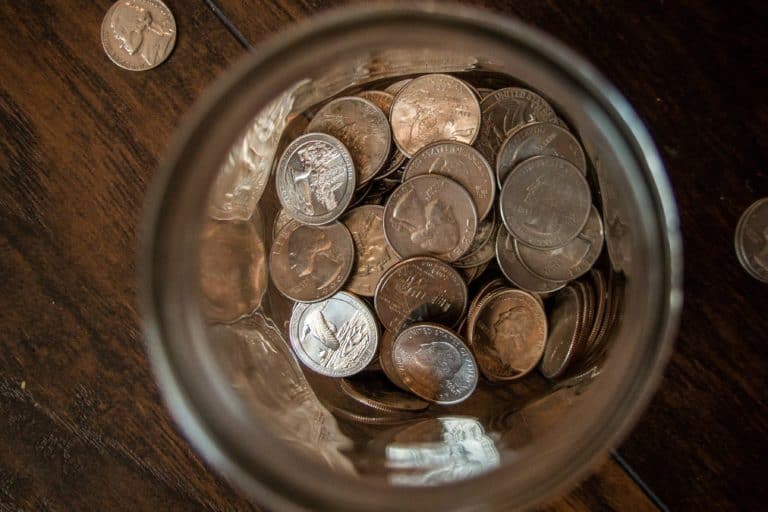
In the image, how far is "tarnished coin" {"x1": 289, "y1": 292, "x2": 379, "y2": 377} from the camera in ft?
1.62

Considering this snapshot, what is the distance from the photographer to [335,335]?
496 millimetres

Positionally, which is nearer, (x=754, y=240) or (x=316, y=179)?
(x=316, y=179)

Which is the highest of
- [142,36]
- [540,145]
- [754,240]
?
[142,36]

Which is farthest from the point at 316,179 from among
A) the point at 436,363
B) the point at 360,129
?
the point at 436,363

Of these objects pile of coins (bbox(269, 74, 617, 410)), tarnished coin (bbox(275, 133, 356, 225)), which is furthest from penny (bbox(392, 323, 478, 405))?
tarnished coin (bbox(275, 133, 356, 225))

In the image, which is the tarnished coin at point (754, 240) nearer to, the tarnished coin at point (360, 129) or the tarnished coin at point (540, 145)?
the tarnished coin at point (540, 145)

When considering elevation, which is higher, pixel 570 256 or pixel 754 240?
pixel 570 256

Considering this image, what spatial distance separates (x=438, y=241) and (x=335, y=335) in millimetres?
110

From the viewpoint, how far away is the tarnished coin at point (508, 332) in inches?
19.3

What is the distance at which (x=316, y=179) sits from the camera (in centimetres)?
47

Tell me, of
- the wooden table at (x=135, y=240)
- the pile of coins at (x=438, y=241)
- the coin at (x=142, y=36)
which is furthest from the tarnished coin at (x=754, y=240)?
the coin at (x=142, y=36)

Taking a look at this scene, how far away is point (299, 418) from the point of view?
1.46ft

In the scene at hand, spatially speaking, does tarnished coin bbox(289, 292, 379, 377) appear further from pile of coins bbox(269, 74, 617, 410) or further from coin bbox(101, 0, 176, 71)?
coin bbox(101, 0, 176, 71)

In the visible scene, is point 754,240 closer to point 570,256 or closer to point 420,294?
point 570,256
